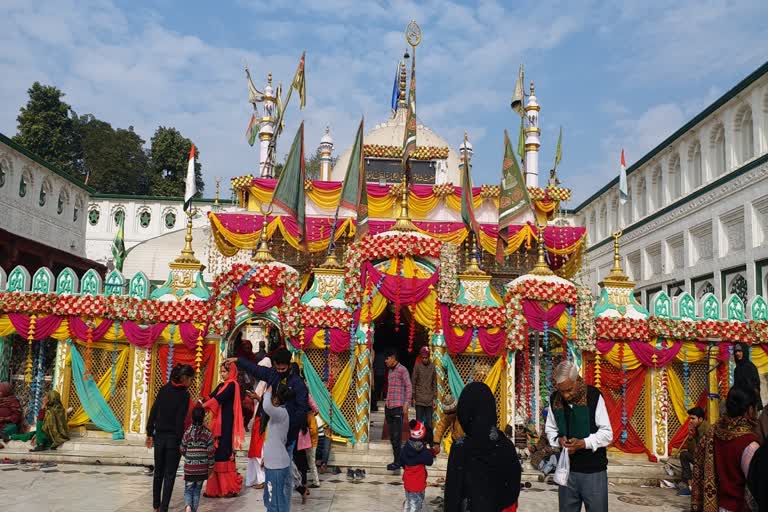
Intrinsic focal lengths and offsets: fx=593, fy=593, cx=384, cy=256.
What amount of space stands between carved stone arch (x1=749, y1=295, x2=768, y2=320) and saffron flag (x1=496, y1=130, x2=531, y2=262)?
4709 millimetres

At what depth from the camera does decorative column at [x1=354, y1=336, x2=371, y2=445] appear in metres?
10.5

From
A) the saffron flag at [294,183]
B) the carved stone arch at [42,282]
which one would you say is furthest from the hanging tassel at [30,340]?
the saffron flag at [294,183]

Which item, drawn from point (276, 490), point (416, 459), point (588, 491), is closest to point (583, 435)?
point (588, 491)

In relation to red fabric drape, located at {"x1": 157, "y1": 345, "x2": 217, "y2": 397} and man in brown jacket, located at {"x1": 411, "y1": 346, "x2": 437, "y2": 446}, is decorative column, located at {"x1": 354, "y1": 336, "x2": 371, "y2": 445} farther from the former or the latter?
red fabric drape, located at {"x1": 157, "y1": 345, "x2": 217, "y2": 397}

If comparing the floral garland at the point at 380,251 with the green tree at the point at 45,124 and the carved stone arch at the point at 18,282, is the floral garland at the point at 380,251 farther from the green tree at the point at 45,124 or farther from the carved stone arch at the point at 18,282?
the green tree at the point at 45,124

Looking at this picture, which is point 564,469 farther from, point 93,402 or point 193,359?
point 93,402

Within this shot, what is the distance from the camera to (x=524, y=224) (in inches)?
735

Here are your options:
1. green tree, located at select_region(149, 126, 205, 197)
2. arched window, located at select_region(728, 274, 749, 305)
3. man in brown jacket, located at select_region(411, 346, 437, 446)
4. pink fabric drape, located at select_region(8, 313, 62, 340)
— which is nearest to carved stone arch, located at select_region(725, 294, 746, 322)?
man in brown jacket, located at select_region(411, 346, 437, 446)

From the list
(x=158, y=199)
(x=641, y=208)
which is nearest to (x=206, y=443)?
(x=641, y=208)

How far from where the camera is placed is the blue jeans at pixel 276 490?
5527mm

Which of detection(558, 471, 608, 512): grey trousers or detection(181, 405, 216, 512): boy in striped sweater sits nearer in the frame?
detection(558, 471, 608, 512): grey trousers

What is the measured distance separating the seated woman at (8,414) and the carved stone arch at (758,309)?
44.2 ft

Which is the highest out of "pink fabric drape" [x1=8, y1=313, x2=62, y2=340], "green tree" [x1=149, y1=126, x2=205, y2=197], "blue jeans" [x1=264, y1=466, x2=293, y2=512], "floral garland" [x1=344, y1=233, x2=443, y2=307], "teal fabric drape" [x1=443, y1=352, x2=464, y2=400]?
"green tree" [x1=149, y1=126, x2=205, y2=197]

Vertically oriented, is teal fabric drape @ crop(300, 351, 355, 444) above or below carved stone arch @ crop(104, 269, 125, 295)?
below
